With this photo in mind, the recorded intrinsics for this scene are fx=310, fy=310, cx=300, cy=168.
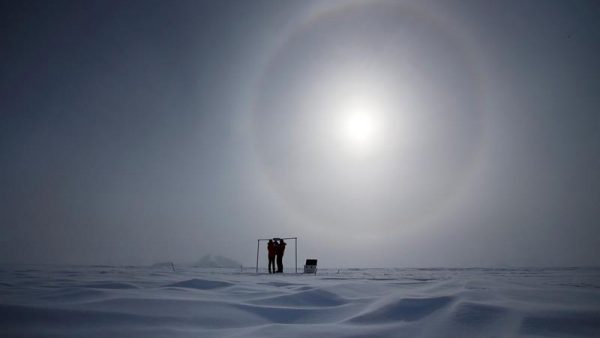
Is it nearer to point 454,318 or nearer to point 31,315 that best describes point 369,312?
point 454,318

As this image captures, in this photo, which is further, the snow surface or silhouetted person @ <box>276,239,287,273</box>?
silhouetted person @ <box>276,239,287,273</box>

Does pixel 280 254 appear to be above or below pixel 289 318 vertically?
above

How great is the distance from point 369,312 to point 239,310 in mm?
1706

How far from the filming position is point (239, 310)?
413 centimetres

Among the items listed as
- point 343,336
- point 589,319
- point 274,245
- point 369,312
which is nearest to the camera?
point 343,336

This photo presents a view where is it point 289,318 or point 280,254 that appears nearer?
point 289,318

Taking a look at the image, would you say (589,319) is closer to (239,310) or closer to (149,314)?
(239,310)

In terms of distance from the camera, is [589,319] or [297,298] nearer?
[589,319]

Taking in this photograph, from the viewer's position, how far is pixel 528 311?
12.1 ft

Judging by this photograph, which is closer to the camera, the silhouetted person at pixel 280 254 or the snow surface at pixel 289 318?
the snow surface at pixel 289 318

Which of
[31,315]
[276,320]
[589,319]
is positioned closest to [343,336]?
[276,320]

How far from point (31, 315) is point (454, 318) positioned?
462 centimetres

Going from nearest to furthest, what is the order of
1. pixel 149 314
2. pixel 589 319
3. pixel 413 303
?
pixel 589 319 < pixel 149 314 < pixel 413 303

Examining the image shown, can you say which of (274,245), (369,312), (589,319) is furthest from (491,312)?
(274,245)
